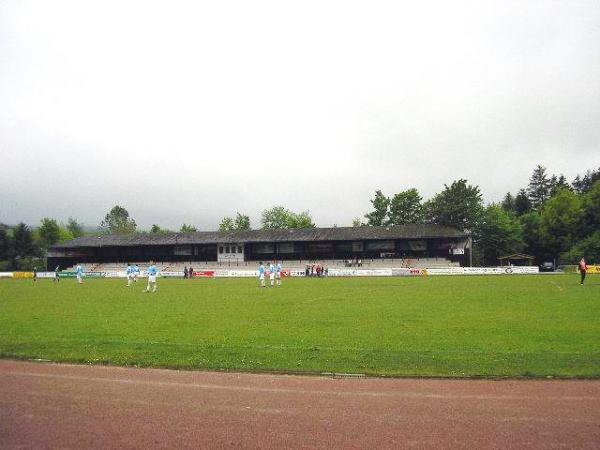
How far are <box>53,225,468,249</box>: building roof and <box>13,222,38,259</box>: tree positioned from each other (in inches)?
879

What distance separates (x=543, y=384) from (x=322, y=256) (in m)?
65.0

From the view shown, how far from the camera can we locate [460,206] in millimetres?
89125

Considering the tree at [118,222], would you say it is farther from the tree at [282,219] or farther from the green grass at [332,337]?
the green grass at [332,337]

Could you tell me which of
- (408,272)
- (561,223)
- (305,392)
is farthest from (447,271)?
(305,392)

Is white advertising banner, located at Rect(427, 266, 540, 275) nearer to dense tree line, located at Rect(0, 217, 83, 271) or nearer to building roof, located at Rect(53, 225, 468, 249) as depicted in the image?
building roof, located at Rect(53, 225, 468, 249)

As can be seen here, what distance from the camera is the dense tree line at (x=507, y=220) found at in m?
81.9

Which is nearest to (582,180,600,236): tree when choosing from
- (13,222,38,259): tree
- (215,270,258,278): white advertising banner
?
(215,270,258,278): white advertising banner

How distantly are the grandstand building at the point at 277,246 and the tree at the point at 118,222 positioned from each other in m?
67.2

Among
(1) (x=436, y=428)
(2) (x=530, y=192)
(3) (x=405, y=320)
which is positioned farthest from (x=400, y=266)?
(2) (x=530, y=192)

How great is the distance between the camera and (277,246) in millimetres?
76125

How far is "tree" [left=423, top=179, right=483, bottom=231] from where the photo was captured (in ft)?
293

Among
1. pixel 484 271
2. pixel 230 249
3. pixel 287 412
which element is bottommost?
pixel 484 271

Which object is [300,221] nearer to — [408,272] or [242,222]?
[242,222]

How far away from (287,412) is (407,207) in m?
94.7
